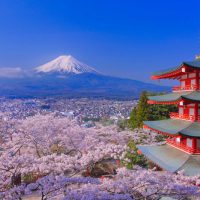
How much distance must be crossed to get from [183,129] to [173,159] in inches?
58.0

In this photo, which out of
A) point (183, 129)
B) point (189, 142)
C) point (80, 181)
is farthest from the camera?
point (189, 142)

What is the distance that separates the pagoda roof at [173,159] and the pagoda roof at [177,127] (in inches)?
42.3

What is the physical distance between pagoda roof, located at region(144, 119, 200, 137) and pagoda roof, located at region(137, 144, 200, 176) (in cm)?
107

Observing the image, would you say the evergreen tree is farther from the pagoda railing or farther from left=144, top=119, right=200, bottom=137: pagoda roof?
the pagoda railing

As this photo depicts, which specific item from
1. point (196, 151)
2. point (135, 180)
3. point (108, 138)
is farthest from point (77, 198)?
point (108, 138)

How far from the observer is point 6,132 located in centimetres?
1823

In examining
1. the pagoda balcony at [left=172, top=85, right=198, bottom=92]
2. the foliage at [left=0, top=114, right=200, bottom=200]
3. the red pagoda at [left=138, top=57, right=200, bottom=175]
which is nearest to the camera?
the foliage at [left=0, top=114, right=200, bottom=200]

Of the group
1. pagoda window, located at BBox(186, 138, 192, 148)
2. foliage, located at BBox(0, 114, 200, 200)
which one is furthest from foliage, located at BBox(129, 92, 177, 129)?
foliage, located at BBox(0, 114, 200, 200)

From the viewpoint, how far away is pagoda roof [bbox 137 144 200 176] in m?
13.1

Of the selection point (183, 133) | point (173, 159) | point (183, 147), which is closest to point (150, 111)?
point (183, 147)

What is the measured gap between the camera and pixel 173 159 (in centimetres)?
1467

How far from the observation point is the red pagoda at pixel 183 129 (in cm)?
1381

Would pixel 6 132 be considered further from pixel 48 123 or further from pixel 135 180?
pixel 135 180

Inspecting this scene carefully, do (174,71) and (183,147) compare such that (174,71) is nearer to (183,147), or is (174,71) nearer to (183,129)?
(183,129)
